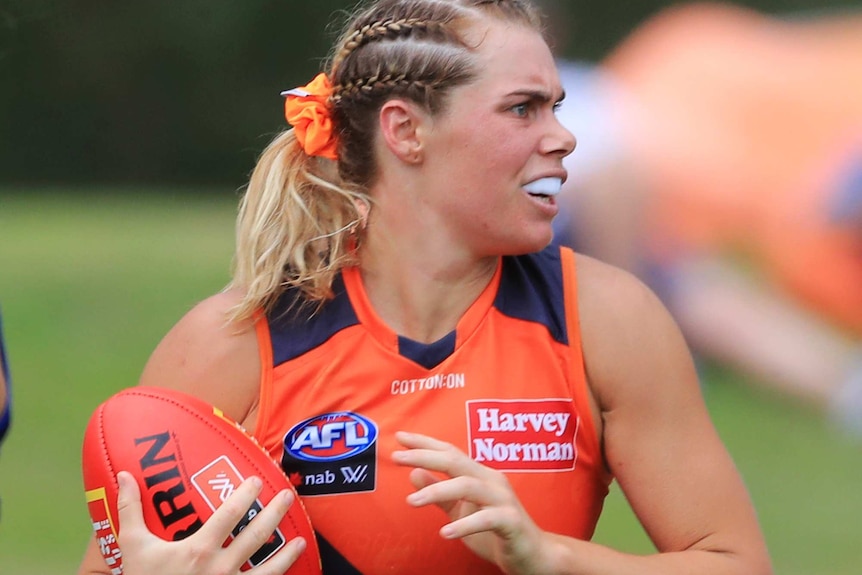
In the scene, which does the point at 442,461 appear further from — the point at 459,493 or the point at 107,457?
the point at 107,457

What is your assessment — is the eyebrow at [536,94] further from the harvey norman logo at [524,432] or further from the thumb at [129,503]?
the thumb at [129,503]

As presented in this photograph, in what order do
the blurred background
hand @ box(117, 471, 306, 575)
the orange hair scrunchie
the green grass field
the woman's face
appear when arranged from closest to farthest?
1. hand @ box(117, 471, 306, 575)
2. the woman's face
3. the orange hair scrunchie
4. the green grass field
5. the blurred background

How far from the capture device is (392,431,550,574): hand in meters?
2.11

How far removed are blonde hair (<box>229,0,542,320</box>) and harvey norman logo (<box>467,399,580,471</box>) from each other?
382 mm

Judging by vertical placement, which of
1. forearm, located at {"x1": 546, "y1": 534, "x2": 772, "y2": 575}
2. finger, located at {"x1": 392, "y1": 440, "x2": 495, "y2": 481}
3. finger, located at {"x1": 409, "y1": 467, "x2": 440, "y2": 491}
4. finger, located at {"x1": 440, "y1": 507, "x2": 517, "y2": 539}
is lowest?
forearm, located at {"x1": 546, "y1": 534, "x2": 772, "y2": 575}

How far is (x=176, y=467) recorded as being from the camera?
7.48ft

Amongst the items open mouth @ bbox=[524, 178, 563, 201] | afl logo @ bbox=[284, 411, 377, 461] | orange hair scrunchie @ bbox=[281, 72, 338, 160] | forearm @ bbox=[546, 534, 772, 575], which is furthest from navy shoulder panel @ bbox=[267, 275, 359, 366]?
forearm @ bbox=[546, 534, 772, 575]

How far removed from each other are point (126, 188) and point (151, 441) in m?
13.8

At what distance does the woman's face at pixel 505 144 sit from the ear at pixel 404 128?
0.03 metres

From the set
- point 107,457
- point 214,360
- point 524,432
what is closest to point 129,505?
point 107,457

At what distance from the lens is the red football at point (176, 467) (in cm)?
226

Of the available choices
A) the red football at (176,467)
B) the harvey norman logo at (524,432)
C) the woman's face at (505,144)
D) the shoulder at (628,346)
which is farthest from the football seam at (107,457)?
the shoulder at (628,346)

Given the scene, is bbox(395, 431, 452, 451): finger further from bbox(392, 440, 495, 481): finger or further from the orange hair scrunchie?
the orange hair scrunchie

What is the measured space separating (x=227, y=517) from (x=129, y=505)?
0.17 m
